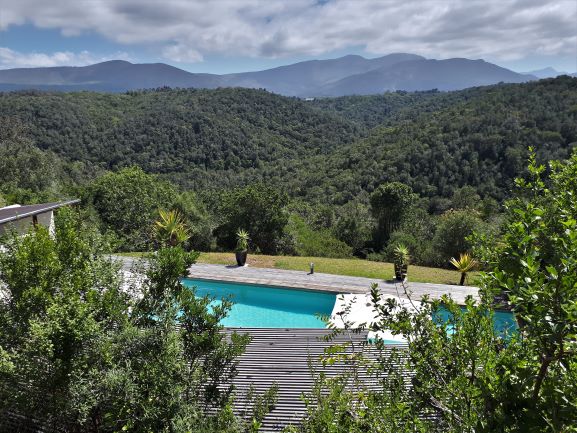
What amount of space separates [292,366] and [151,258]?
13.0ft

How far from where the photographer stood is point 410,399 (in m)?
3.04

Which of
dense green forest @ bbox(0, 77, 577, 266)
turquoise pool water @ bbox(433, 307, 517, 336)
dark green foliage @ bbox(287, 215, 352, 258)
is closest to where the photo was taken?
turquoise pool water @ bbox(433, 307, 517, 336)

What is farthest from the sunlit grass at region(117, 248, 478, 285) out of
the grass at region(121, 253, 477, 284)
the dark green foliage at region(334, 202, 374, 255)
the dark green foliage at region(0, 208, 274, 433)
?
the dark green foliage at region(0, 208, 274, 433)

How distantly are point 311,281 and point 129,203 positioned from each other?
1035cm

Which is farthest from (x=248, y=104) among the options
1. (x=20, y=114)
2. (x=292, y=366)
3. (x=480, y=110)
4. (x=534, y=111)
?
(x=292, y=366)

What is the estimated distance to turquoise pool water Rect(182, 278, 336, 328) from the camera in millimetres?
13133

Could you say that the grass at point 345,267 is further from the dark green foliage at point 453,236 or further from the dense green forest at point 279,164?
the dense green forest at point 279,164

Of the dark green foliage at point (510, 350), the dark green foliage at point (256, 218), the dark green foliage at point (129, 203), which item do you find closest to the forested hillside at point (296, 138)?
the dark green foliage at point (256, 218)

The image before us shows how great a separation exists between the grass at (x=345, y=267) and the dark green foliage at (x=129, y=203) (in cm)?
254

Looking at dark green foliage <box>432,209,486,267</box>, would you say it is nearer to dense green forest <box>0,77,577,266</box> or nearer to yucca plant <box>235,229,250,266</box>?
dense green forest <box>0,77,577,266</box>

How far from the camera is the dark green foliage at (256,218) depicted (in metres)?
19.9

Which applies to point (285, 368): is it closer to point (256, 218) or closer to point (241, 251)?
point (241, 251)

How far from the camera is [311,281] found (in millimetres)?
14664

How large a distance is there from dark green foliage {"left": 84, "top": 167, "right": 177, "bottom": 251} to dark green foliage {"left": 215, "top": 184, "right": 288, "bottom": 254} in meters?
3.01
